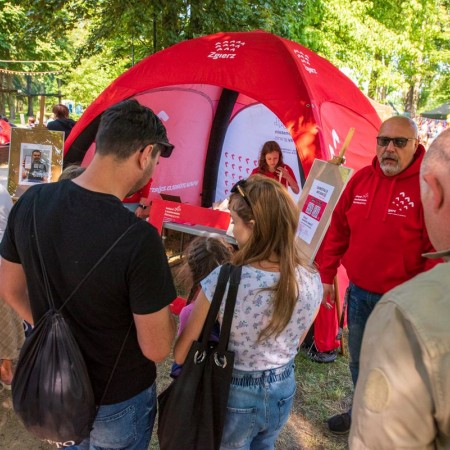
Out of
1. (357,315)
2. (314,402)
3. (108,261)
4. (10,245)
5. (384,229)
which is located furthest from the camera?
(314,402)

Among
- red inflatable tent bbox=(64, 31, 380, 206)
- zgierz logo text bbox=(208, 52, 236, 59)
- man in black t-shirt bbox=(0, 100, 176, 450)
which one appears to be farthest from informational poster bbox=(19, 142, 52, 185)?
man in black t-shirt bbox=(0, 100, 176, 450)

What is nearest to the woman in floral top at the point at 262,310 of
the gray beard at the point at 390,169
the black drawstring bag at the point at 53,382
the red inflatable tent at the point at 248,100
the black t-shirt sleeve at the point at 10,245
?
the black drawstring bag at the point at 53,382

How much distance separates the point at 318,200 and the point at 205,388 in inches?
69.3

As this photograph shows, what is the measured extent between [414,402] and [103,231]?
0.87m

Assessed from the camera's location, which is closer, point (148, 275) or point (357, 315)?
point (148, 275)

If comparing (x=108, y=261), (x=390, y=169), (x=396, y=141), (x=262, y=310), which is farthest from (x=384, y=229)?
(x=108, y=261)

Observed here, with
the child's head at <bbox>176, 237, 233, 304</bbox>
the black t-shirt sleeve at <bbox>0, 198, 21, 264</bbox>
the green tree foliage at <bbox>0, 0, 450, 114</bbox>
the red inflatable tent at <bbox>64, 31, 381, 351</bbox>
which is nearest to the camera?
the black t-shirt sleeve at <bbox>0, 198, 21, 264</bbox>

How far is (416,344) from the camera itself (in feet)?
2.08

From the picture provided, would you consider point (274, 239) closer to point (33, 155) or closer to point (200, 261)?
point (200, 261)

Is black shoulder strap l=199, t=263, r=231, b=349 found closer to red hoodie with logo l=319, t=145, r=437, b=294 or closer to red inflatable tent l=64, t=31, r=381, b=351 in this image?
red hoodie with logo l=319, t=145, r=437, b=294

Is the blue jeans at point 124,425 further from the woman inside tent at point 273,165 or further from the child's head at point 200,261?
the woman inside tent at point 273,165

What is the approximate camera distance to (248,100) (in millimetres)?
5461

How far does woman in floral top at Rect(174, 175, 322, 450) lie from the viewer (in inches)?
55.1

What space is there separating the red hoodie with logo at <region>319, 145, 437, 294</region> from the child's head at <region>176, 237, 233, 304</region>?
0.91m
